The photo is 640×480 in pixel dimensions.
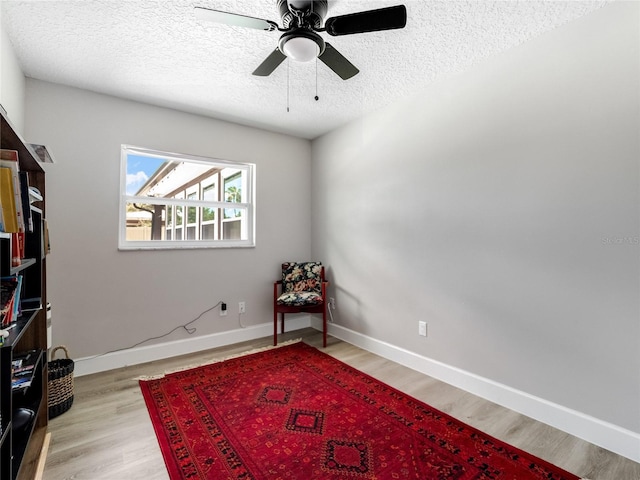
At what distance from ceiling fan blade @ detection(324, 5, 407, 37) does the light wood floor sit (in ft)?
7.65

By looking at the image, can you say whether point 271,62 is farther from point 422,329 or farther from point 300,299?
point 422,329

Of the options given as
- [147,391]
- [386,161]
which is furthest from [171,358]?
[386,161]

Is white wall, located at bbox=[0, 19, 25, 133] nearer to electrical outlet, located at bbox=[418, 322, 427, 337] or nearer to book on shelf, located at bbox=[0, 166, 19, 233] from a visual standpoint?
book on shelf, located at bbox=[0, 166, 19, 233]

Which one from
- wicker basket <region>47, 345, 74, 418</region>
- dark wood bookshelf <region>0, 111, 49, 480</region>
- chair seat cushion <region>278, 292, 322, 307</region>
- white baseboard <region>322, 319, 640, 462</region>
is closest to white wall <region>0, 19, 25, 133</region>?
dark wood bookshelf <region>0, 111, 49, 480</region>

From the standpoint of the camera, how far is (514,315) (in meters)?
2.08

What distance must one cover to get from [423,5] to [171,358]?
135 inches

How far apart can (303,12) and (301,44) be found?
0.49ft

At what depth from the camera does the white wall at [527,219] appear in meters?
1.67

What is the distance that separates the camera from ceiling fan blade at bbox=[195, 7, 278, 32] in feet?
4.74

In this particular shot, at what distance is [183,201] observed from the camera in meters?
3.20

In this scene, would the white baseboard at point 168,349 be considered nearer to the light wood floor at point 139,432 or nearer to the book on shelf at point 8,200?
the light wood floor at point 139,432

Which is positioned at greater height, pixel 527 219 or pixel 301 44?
pixel 301 44

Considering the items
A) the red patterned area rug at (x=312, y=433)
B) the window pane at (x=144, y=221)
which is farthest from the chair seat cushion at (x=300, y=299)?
the window pane at (x=144, y=221)

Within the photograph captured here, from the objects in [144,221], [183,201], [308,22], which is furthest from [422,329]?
[144,221]
